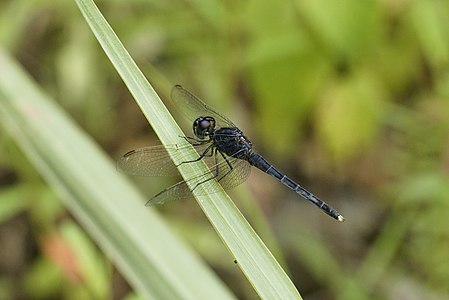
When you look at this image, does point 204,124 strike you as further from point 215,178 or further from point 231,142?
point 215,178

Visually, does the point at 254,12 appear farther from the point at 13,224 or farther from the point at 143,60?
the point at 13,224

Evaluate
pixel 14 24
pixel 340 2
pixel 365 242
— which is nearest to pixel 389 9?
pixel 340 2

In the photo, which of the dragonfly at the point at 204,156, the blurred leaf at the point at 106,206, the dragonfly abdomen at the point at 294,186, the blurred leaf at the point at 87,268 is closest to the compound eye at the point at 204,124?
the dragonfly at the point at 204,156

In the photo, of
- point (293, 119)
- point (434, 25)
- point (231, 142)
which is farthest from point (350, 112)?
point (231, 142)

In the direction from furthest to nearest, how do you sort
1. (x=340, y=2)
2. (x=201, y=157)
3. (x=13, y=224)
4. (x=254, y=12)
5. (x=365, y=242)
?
(x=365, y=242)
(x=13, y=224)
(x=254, y=12)
(x=340, y=2)
(x=201, y=157)

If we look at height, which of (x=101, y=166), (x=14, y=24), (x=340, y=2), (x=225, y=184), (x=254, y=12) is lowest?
(x=225, y=184)

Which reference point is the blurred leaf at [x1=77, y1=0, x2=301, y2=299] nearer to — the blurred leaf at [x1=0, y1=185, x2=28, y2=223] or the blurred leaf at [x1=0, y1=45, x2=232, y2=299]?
the blurred leaf at [x1=0, y1=45, x2=232, y2=299]

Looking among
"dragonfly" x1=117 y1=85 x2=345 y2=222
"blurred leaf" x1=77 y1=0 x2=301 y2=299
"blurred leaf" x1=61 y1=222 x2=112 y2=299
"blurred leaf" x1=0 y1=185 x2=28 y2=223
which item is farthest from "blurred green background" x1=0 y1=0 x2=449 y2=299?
"blurred leaf" x1=77 y1=0 x2=301 y2=299
